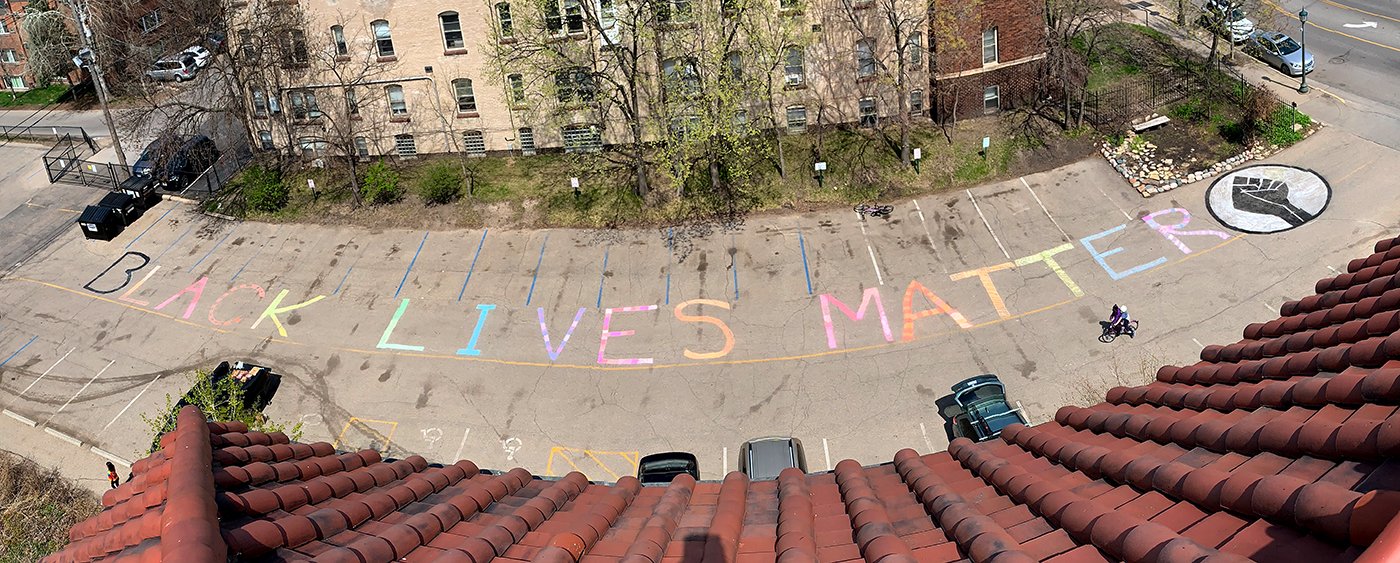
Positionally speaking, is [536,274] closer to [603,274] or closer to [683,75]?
[603,274]

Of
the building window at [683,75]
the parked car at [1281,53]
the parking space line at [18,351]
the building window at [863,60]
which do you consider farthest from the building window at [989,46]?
the parking space line at [18,351]

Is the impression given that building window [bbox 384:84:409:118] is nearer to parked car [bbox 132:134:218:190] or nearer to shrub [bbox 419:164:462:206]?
shrub [bbox 419:164:462:206]

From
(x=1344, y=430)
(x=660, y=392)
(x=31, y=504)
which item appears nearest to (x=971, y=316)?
(x=660, y=392)

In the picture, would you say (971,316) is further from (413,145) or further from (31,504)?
(31,504)

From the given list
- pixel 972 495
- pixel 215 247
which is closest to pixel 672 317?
pixel 215 247

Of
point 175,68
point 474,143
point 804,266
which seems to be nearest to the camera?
point 804,266

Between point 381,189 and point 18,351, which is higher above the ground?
point 381,189
